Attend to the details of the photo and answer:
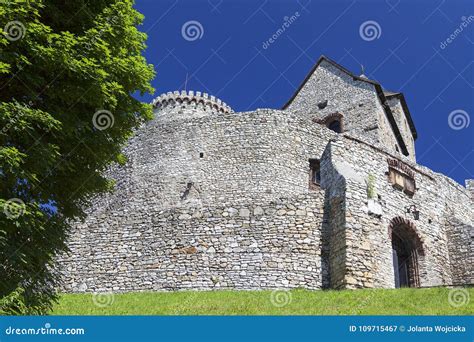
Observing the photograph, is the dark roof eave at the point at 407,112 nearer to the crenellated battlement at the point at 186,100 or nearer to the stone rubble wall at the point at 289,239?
the crenellated battlement at the point at 186,100

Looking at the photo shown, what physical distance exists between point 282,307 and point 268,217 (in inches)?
204

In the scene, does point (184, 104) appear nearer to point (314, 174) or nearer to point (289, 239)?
point (314, 174)

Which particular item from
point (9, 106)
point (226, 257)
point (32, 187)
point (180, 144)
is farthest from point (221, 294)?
point (180, 144)

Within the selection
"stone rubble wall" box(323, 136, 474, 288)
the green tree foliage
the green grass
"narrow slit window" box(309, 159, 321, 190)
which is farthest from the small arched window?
the green tree foliage

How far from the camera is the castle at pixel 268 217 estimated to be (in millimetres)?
18359

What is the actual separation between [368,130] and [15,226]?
89.2 feet

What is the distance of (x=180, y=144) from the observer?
3033 cm

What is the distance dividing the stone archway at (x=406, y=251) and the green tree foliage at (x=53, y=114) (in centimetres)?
1159

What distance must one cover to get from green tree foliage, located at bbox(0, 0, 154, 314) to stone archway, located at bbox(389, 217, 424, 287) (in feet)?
38.0

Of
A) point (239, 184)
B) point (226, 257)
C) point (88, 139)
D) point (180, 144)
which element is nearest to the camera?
point (88, 139)

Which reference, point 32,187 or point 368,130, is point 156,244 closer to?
point 32,187

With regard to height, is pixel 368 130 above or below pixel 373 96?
below

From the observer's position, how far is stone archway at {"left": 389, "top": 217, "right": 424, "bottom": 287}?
69.5 feet

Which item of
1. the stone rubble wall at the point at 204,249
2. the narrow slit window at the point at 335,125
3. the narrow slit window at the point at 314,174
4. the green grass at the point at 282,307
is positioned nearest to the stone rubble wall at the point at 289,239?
the stone rubble wall at the point at 204,249
